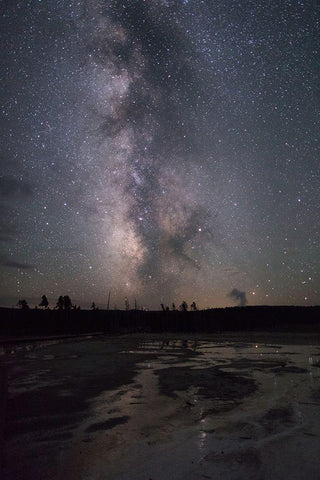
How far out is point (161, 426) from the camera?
838cm

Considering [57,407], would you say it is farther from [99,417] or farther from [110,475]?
[110,475]

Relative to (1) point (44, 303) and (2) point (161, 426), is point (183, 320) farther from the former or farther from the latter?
(2) point (161, 426)

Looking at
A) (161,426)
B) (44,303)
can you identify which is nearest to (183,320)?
(44,303)

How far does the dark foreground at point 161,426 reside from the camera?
5992mm

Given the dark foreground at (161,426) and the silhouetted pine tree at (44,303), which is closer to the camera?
the dark foreground at (161,426)

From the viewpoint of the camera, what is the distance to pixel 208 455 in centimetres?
650

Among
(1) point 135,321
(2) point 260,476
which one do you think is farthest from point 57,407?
(1) point 135,321

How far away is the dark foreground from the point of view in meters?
5.99

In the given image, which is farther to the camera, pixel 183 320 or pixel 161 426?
pixel 183 320

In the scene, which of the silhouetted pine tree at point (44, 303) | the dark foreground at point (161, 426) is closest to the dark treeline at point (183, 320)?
the silhouetted pine tree at point (44, 303)

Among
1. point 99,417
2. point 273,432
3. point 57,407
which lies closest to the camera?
point 273,432

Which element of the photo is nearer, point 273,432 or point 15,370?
point 273,432

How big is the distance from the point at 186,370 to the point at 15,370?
7.81m

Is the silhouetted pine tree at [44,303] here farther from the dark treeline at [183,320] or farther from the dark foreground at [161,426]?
the dark foreground at [161,426]
